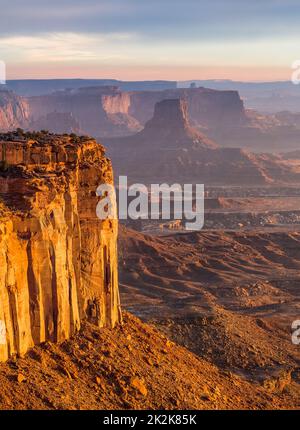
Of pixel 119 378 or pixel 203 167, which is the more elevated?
pixel 119 378

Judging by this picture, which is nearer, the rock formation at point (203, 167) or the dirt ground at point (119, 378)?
the dirt ground at point (119, 378)

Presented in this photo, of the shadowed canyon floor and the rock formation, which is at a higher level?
the rock formation

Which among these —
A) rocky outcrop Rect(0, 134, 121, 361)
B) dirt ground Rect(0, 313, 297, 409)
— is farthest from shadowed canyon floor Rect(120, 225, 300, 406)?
rocky outcrop Rect(0, 134, 121, 361)

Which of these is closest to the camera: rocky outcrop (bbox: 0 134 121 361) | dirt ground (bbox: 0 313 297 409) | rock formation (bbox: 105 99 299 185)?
dirt ground (bbox: 0 313 297 409)

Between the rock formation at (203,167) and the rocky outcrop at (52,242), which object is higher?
the rocky outcrop at (52,242)

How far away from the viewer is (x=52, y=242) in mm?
26234

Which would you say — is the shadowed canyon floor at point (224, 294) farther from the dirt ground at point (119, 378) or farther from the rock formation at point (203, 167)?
the rock formation at point (203, 167)

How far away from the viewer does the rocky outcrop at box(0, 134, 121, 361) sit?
979 inches

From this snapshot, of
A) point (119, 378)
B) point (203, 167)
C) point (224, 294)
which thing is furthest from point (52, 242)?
point (203, 167)

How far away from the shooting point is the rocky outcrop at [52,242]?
2486 centimetres

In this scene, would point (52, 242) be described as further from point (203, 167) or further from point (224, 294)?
point (203, 167)

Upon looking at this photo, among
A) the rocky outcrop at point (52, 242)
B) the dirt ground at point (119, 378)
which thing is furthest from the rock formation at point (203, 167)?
the rocky outcrop at point (52, 242)

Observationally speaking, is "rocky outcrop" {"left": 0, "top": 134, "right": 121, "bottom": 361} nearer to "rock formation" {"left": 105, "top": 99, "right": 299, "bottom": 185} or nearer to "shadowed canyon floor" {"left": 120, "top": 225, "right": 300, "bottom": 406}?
"shadowed canyon floor" {"left": 120, "top": 225, "right": 300, "bottom": 406}
